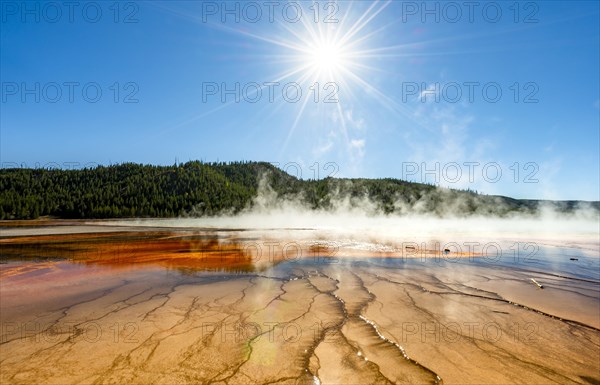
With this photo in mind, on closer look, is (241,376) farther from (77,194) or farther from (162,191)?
(77,194)

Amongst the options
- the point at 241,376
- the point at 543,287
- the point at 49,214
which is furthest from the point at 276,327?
the point at 49,214

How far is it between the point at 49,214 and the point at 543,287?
92844mm

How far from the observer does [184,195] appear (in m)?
87.5

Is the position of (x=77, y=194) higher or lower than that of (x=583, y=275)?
higher

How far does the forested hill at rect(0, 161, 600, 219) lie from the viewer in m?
74.1

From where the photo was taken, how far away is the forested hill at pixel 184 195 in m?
74.1

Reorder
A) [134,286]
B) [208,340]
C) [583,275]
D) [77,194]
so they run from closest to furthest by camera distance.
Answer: [208,340]
[134,286]
[583,275]
[77,194]

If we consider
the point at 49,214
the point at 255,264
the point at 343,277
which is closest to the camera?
the point at 343,277

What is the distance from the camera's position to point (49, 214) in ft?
238

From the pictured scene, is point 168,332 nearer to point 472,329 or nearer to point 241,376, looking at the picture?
point 241,376

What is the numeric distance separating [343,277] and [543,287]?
20.3ft

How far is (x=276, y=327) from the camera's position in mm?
5766

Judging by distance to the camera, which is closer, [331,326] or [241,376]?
[241,376]

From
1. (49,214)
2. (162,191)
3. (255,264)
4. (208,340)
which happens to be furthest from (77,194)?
(208,340)
